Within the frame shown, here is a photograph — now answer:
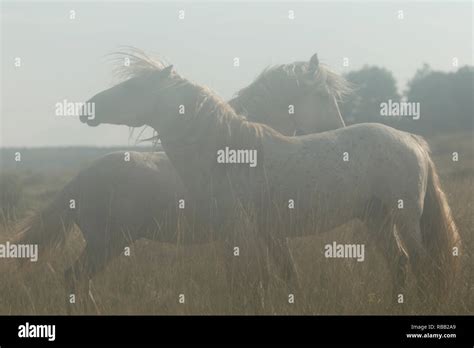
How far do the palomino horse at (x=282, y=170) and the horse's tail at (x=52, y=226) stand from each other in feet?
3.85

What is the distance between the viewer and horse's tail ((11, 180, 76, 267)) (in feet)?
18.8

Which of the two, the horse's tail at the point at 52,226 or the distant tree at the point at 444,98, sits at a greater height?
the distant tree at the point at 444,98

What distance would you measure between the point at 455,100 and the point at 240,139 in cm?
3484

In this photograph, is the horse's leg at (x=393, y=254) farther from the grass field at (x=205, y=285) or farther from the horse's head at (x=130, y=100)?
the horse's head at (x=130, y=100)

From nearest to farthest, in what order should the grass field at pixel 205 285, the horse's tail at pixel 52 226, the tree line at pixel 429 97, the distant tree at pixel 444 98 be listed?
the grass field at pixel 205 285 → the horse's tail at pixel 52 226 → the tree line at pixel 429 97 → the distant tree at pixel 444 98

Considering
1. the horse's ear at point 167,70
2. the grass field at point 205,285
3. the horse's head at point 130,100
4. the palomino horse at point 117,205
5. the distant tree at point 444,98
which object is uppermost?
the distant tree at point 444,98

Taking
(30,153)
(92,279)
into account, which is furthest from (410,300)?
(30,153)

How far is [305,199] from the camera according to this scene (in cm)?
482

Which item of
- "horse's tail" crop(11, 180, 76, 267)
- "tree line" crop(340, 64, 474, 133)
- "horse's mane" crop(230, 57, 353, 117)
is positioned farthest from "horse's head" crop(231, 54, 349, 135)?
"tree line" crop(340, 64, 474, 133)

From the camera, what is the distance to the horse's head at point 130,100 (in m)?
4.91

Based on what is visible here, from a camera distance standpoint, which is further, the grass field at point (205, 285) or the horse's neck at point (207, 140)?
the horse's neck at point (207, 140)

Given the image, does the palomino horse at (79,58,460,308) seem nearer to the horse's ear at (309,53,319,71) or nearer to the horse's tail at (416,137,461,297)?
the horse's tail at (416,137,461,297)

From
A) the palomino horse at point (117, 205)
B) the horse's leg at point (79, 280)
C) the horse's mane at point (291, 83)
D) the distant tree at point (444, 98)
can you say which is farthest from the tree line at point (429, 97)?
the horse's leg at point (79, 280)

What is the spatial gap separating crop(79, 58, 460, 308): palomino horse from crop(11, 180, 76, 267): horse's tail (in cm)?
117
